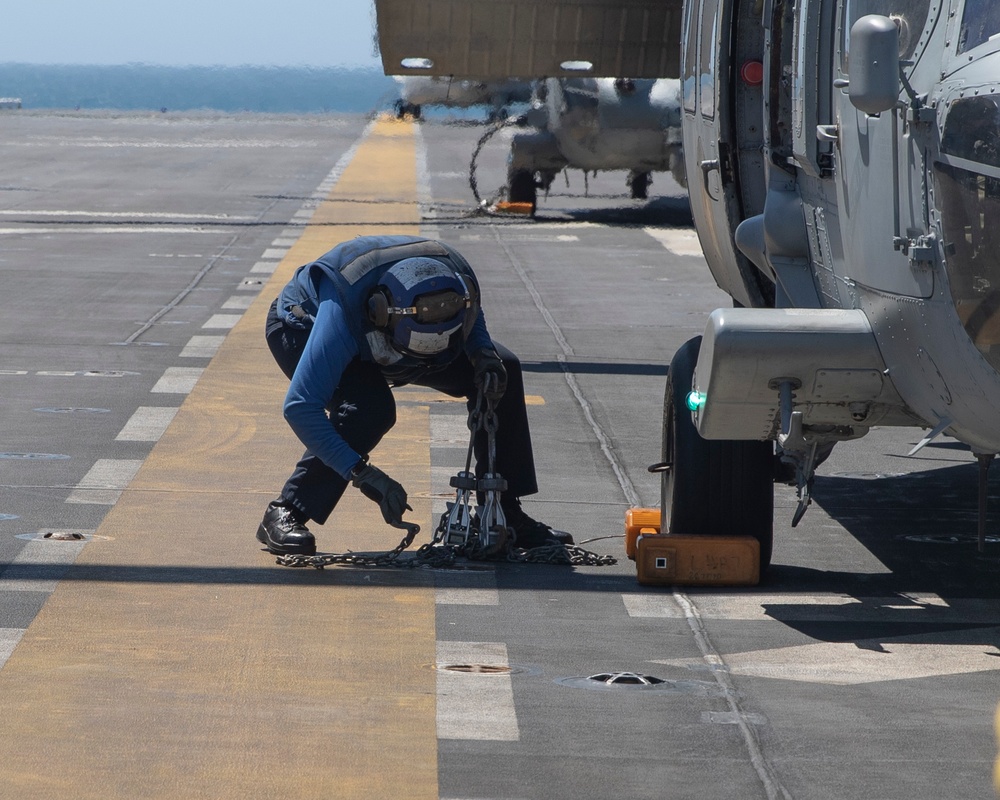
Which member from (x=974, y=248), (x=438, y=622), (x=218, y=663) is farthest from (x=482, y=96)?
(x=974, y=248)

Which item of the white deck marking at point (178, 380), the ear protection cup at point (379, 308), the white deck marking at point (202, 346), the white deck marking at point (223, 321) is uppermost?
the ear protection cup at point (379, 308)

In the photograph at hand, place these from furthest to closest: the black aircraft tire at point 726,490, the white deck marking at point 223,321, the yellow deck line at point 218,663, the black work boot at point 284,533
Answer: the white deck marking at point 223,321
the black work boot at point 284,533
the black aircraft tire at point 726,490
the yellow deck line at point 218,663

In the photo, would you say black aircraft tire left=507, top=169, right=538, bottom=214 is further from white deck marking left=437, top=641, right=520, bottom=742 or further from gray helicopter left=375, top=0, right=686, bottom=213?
white deck marking left=437, top=641, right=520, bottom=742

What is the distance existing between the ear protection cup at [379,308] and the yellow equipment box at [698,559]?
1.33 m

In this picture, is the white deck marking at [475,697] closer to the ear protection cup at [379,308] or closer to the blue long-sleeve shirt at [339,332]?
the blue long-sleeve shirt at [339,332]

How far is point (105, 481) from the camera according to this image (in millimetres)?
8164

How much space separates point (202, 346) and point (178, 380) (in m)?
1.69

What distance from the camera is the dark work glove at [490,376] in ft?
22.3

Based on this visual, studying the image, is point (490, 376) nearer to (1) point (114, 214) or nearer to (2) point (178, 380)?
(2) point (178, 380)

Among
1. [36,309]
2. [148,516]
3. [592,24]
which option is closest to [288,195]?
[36,309]

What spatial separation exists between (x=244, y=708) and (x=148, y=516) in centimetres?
271

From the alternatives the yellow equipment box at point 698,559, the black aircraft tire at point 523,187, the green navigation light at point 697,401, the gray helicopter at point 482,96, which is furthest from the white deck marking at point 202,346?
the black aircraft tire at point 523,187

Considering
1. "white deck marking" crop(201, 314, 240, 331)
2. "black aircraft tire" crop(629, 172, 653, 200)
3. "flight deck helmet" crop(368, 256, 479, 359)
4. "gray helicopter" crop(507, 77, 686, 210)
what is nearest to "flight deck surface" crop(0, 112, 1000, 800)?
"white deck marking" crop(201, 314, 240, 331)

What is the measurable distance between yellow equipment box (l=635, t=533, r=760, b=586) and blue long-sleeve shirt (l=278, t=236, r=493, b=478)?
116cm
